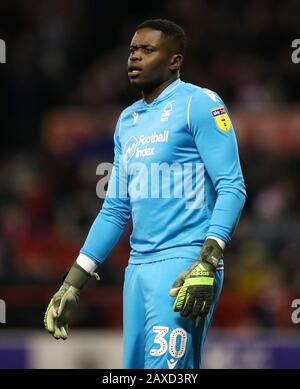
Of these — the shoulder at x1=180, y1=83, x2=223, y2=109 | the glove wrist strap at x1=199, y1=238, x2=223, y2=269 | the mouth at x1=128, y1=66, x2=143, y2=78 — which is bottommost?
the glove wrist strap at x1=199, y1=238, x2=223, y2=269

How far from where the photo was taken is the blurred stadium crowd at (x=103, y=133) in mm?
12438

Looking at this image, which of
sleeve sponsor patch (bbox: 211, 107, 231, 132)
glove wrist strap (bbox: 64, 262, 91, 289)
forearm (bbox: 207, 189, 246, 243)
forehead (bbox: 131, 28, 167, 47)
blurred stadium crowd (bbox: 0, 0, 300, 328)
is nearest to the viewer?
forearm (bbox: 207, 189, 246, 243)

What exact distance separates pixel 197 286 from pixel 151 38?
1401 mm

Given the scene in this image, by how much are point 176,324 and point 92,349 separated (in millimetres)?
5507

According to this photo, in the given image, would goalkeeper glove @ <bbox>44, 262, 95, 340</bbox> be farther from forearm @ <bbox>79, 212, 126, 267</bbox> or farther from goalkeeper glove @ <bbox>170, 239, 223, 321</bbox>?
goalkeeper glove @ <bbox>170, 239, 223, 321</bbox>

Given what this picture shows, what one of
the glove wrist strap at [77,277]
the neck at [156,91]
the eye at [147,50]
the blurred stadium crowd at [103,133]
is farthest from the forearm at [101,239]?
the blurred stadium crowd at [103,133]

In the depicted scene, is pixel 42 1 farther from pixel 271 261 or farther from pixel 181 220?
pixel 181 220

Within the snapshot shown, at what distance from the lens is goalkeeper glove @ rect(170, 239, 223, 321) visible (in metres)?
5.07

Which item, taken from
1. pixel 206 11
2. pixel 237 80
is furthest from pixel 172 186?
pixel 206 11

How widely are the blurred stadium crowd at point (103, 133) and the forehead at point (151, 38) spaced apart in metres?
6.69

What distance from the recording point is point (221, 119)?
5461 millimetres

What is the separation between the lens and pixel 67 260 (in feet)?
42.3

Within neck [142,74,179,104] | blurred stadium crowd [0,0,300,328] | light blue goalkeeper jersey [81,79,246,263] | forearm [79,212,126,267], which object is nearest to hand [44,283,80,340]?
forearm [79,212,126,267]
